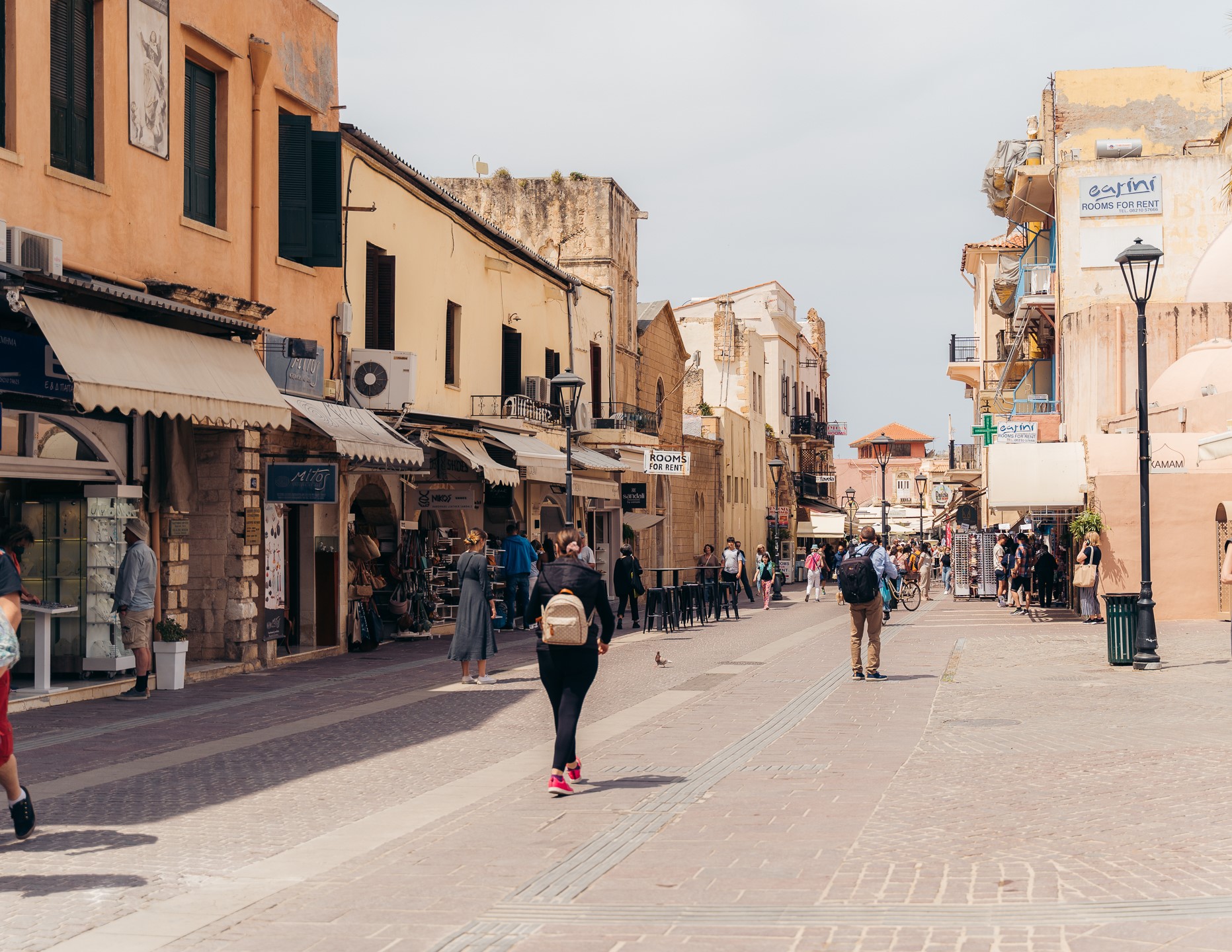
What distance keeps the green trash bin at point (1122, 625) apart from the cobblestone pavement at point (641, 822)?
1.54m

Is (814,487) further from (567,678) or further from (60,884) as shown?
(60,884)

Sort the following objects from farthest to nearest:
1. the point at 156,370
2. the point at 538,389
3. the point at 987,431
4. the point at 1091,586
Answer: the point at 987,431 < the point at 538,389 < the point at 1091,586 < the point at 156,370

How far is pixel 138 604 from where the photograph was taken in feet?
48.7

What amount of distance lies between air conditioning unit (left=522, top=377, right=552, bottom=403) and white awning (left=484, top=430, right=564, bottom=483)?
8.85 feet

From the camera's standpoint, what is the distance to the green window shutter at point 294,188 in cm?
1950

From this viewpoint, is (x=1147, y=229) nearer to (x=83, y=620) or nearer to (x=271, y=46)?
(x=271, y=46)

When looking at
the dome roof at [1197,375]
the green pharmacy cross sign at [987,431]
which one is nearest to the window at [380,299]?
the dome roof at [1197,375]

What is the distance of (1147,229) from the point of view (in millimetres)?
37219

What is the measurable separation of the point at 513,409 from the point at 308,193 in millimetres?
9468

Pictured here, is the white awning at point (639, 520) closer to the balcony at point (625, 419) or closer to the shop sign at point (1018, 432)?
the balcony at point (625, 419)

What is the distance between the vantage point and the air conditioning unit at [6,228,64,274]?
13281 mm

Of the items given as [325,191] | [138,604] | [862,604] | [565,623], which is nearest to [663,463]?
[325,191]

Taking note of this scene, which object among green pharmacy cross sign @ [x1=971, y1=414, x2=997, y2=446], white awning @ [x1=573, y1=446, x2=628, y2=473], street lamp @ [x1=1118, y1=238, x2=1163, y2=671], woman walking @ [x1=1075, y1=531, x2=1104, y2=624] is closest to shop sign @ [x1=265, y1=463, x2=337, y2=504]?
street lamp @ [x1=1118, y1=238, x2=1163, y2=671]

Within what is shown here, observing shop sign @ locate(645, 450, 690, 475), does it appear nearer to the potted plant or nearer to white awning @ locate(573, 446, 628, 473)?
white awning @ locate(573, 446, 628, 473)
